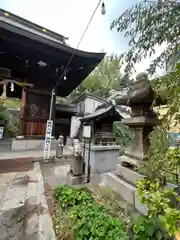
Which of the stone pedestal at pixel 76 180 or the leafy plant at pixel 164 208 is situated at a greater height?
the leafy plant at pixel 164 208

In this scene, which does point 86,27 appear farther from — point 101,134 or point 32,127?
point 32,127

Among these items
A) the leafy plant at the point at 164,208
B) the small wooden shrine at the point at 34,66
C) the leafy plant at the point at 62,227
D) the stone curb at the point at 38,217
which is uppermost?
the small wooden shrine at the point at 34,66

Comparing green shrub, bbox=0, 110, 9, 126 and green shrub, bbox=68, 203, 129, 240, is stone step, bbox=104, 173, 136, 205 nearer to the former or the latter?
green shrub, bbox=68, 203, 129, 240

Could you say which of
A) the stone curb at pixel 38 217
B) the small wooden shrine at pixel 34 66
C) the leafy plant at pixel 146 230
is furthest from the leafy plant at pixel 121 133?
the leafy plant at pixel 146 230

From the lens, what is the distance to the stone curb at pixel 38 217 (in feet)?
6.00

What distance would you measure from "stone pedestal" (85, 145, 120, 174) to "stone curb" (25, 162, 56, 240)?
235 cm

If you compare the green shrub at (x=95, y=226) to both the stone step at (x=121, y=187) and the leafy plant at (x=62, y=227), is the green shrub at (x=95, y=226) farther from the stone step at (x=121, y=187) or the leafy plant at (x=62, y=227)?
the stone step at (x=121, y=187)

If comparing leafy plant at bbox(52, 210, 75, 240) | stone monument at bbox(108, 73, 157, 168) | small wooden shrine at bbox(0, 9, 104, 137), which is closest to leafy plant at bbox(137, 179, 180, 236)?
leafy plant at bbox(52, 210, 75, 240)

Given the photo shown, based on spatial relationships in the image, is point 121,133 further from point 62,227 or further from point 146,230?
point 146,230

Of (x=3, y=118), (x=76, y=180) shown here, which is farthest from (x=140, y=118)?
(x=3, y=118)

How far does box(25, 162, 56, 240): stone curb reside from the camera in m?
1.83

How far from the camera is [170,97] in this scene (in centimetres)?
111

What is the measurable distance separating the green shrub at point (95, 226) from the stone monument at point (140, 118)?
43.6 inches

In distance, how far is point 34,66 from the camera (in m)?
8.00
